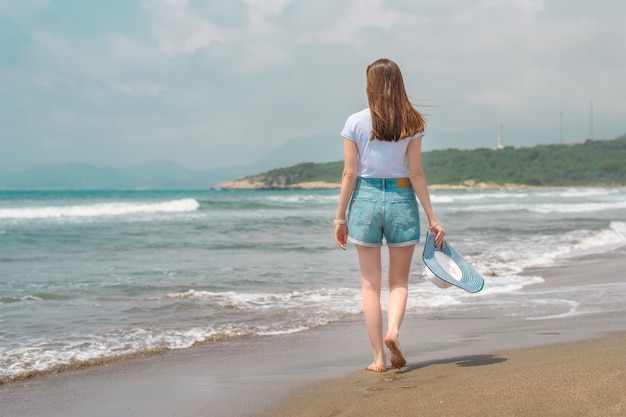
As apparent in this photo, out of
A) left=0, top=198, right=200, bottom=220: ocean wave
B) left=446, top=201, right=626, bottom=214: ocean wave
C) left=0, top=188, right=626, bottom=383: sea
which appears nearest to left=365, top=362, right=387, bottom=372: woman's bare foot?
left=0, top=188, right=626, bottom=383: sea

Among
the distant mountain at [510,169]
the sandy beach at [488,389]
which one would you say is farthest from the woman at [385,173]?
the distant mountain at [510,169]

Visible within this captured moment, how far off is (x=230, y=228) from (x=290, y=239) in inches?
191

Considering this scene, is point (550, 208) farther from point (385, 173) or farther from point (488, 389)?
point (488, 389)

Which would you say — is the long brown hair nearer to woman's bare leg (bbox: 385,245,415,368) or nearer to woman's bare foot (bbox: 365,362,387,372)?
woman's bare leg (bbox: 385,245,415,368)

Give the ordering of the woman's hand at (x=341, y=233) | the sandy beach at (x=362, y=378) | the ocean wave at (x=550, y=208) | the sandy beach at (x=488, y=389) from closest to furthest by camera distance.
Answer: the sandy beach at (x=488, y=389) < the sandy beach at (x=362, y=378) < the woman's hand at (x=341, y=233) < the ocean wave at (x=550, y=208)

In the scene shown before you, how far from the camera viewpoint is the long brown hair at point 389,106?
4.07 m

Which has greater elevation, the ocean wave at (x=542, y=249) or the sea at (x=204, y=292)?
the sea at (x=204, y=292)

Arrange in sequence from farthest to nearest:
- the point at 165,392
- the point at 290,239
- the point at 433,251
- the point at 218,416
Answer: the point at 290,239 → the point at 433,251 → the point at 165,392 → the point at 218,416

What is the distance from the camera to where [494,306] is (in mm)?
7039

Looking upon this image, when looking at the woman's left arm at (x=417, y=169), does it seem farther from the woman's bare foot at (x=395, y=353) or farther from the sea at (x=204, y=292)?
the sea at (x=204, y=292)

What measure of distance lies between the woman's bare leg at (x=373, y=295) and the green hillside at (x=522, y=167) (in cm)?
10049

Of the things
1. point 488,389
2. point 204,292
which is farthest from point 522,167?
point 488,389

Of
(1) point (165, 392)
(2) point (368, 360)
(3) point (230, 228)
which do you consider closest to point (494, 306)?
(2) point (368, 360)

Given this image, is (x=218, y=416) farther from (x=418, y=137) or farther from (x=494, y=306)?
(x=494, y=306)
